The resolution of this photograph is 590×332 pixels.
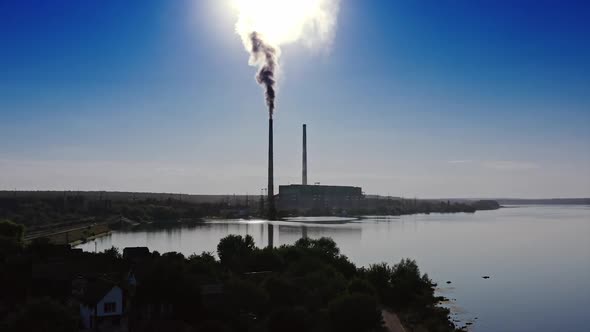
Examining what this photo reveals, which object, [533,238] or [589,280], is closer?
[589,280]

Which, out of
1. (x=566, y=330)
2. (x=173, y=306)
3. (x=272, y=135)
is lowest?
(x=566, y=330)

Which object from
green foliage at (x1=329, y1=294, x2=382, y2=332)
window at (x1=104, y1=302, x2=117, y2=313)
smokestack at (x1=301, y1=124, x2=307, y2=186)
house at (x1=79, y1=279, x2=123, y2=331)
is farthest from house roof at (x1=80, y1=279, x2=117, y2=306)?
smokestack at (x1=301, y1=124, x2=307, y2=186)

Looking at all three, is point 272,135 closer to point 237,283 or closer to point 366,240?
point 366,240

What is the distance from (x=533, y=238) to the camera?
6125cm

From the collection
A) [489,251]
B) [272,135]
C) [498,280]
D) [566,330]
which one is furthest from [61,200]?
[566,330]

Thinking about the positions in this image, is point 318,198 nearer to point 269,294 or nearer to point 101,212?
point 101,212

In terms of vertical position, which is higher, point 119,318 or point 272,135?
point 272,135

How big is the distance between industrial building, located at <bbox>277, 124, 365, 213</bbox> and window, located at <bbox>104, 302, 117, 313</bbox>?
88.9 m

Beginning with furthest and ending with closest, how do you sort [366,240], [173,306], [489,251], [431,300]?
1. [366,240]
2. [489,251]
3. [431,300]
4. [173,306]

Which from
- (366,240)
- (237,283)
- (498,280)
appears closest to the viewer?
(237,283)

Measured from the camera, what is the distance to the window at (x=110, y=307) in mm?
17734

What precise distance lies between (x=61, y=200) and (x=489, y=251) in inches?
3323

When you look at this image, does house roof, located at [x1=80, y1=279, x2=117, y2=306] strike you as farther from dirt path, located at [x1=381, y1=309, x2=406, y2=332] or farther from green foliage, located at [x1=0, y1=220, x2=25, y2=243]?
green foliage, located at [x1=0, y1=220, x2=25, y2=243]

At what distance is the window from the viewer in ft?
58.2
